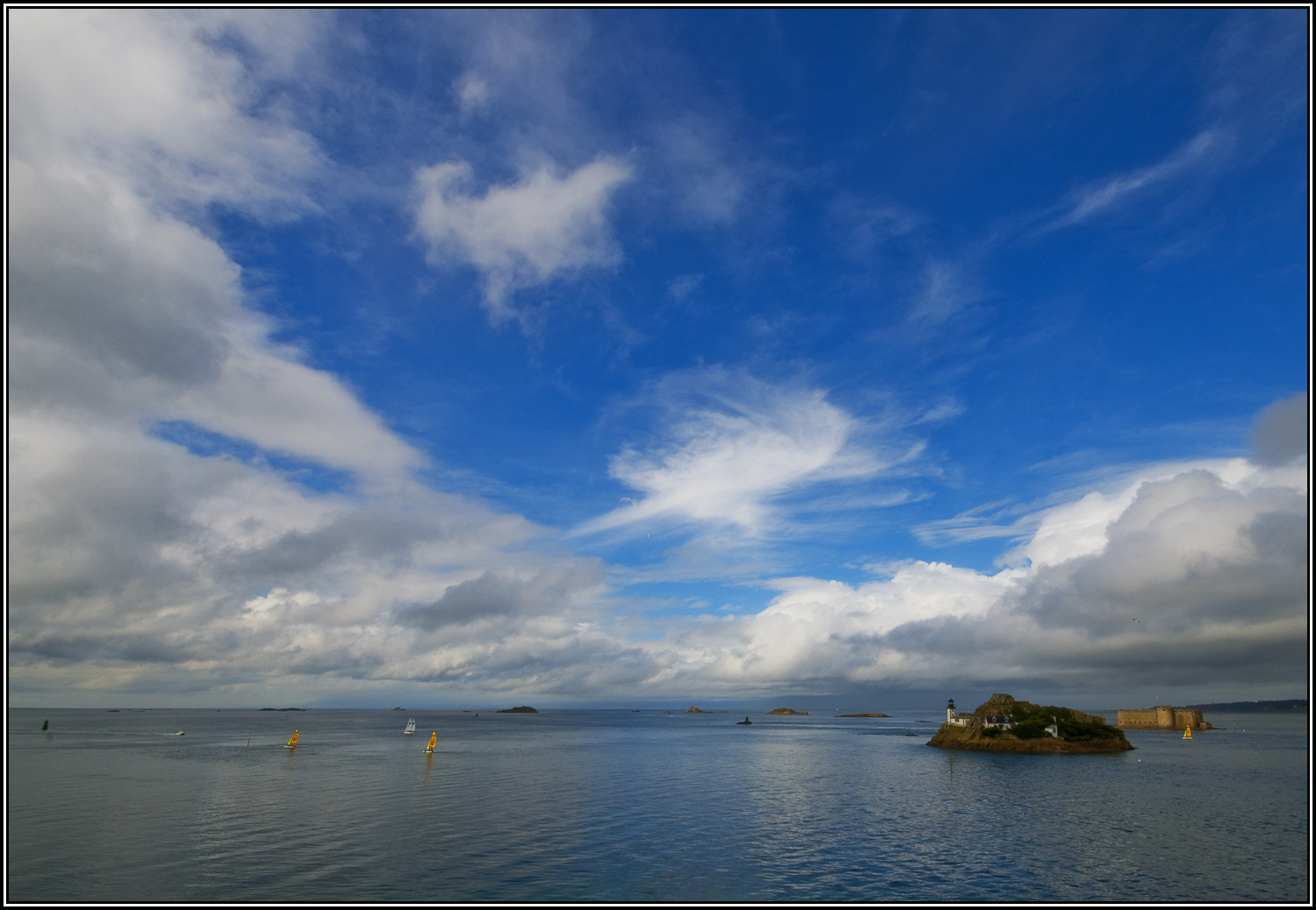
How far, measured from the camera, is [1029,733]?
145500mm

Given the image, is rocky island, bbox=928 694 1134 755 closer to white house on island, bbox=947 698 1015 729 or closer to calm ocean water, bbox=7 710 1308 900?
white house on island, bbox=947 698 1015 729

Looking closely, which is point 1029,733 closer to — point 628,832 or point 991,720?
point 991,720

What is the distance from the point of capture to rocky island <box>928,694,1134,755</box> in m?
143

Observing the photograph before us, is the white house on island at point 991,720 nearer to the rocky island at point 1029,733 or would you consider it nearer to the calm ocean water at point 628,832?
the rocky island at point 1029,733

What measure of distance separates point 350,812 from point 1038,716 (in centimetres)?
14839

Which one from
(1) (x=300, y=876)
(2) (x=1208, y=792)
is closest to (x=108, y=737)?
(1) (x=300, y=876)

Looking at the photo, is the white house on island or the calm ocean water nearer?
the calm ocean water

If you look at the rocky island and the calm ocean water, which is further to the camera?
the rocky island

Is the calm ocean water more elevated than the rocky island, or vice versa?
the calm ocean water

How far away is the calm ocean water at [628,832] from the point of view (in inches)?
1561

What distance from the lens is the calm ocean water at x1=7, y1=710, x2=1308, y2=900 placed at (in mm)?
39656

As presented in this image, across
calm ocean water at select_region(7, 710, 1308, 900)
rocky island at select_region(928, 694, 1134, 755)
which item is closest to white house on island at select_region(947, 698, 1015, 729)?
rocky island at select_region(928, 694, 1134, 755)

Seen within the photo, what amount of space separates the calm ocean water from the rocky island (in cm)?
3656

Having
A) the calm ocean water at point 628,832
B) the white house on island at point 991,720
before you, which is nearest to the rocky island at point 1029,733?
the white house on island at point 991,720
